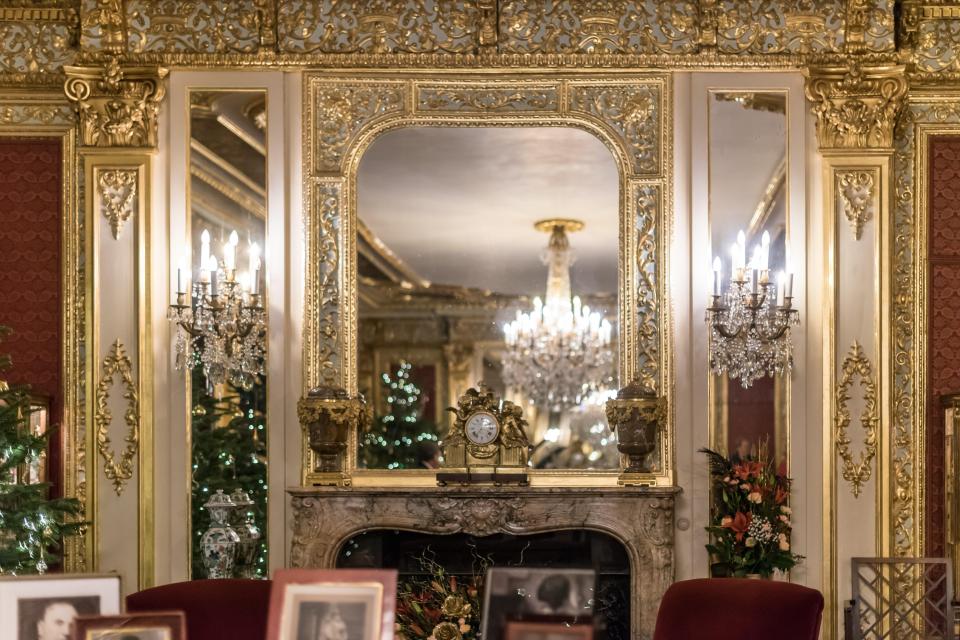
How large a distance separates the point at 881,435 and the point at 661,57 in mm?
2564

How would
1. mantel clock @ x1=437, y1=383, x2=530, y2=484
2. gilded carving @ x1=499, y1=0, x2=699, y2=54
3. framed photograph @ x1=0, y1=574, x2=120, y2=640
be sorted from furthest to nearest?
gilded carving @ x1=499, y1=0, x2=699, y2=54
mantel clock @ x1=437, y1=383, x2=530, y2=484
framed photograph @ x1=0, y1=574, x2=120, y2=640

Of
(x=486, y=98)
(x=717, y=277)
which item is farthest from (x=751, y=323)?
(x=486, y=98)

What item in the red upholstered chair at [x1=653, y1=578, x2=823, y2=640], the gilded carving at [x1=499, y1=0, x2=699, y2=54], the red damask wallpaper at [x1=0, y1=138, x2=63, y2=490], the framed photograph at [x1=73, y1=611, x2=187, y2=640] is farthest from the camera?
the red damask wallpaper at [x1=0, y1=138, x2=63, y2=490]

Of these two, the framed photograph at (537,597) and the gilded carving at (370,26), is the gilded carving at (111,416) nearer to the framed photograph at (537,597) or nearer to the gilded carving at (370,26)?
the gilded carving at (370,26)

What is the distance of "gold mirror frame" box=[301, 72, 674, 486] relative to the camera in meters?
6.99

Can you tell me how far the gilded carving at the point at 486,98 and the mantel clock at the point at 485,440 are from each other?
5.68 ft

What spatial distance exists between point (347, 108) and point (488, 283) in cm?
136

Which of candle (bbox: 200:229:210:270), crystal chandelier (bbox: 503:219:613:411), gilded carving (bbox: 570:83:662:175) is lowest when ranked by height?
crystal chandelier (bbox: 503:219:613:411)

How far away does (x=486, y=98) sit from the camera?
23.4 ft

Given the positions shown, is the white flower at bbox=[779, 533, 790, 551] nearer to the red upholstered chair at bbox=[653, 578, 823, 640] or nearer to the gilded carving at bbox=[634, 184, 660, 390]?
the gilded carving at bbox=[634, 184, 660, 390]

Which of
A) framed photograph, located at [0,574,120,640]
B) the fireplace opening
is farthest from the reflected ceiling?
framed photograph, located at [0,574,120,640]

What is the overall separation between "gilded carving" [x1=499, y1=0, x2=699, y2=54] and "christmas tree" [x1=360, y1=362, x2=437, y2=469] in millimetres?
2097

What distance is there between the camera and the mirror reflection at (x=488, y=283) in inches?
279

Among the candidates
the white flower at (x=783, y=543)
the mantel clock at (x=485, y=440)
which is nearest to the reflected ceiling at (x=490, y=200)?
the mantel clock at (x=485, y=440)
